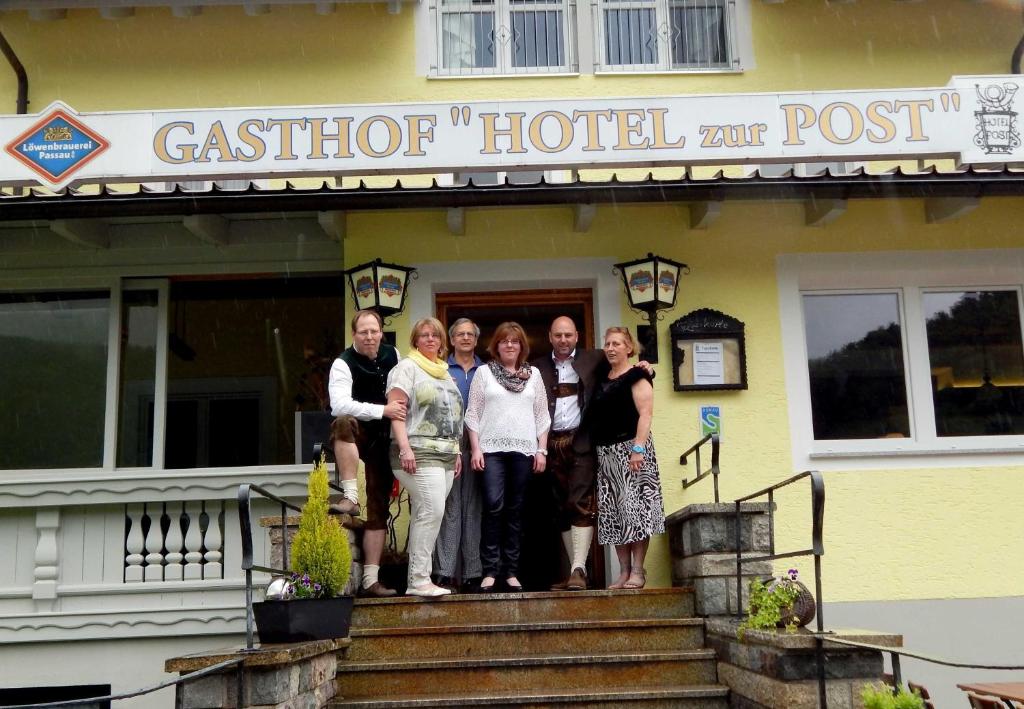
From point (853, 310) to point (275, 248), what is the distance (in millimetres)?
4418

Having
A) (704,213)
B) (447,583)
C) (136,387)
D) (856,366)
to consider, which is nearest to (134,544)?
(136,387)

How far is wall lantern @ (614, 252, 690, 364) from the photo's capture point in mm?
7633

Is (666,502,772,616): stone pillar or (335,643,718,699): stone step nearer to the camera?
(335,643,718,699): stone step

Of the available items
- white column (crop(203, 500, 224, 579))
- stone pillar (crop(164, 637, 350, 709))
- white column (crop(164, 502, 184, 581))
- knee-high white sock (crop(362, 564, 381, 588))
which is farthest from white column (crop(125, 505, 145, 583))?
stone pillar (crop(164, 637, 350, 709))

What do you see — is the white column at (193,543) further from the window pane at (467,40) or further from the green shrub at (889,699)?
the green shrub at (889,699)

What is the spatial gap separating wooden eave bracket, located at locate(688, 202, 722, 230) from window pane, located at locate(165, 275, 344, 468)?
313 centimetres

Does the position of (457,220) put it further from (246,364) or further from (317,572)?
(246,364)

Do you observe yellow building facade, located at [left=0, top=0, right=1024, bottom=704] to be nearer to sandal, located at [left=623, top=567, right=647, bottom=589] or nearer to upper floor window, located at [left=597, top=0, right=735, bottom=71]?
upper floor window, located at [left=597, top=0, right=735, bottom=71]

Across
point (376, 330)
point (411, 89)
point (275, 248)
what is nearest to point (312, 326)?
point (275, 248)

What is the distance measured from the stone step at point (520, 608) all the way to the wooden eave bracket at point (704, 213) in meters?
2.62

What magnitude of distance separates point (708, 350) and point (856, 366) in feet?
3.82

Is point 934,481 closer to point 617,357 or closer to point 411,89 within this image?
point 617,357

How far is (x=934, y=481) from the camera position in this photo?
761 centimetres

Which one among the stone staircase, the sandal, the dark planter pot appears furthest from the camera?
the sandal
